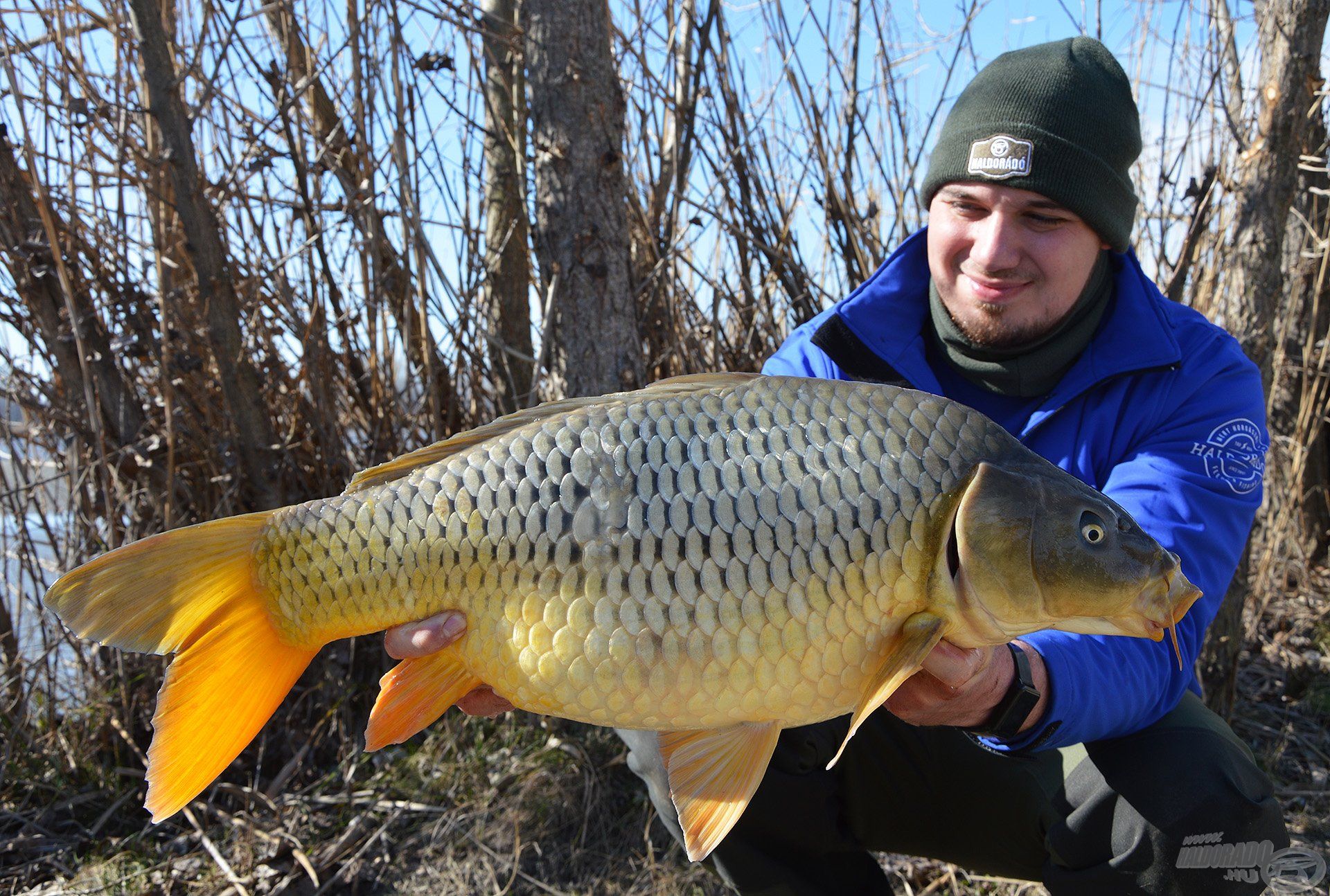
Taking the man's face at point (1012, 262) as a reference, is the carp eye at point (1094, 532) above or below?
below

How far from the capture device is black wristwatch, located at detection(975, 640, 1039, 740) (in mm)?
1088

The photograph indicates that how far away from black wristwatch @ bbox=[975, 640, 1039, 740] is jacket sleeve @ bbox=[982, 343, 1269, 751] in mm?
32

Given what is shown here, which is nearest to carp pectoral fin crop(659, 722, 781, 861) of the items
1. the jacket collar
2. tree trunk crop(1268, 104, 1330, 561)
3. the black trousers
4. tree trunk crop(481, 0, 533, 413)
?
the black trousers

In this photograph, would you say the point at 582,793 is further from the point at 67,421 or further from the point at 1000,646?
the point at 67,421

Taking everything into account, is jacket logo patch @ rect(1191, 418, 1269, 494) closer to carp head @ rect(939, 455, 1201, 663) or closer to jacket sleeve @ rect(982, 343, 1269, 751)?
jacket sleeve @ rect(982, 343, 1269, 751)

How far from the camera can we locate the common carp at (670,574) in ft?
3.03

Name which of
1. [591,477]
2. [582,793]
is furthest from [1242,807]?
[582,793]

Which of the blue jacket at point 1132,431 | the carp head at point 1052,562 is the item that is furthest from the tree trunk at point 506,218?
the carp head at point 1052,562

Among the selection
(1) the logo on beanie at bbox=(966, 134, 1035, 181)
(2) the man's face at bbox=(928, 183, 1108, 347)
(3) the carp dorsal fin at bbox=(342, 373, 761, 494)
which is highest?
(1) the logo on beanie at bbox=(966, 134, 1035, 181)

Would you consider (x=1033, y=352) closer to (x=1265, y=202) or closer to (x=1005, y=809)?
(x=1005, y=809)

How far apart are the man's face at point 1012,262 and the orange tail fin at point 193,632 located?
1.06 metres

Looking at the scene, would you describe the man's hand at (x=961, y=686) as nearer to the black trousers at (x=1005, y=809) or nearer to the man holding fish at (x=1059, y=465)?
the man holding fish at (x=1059, y=465)

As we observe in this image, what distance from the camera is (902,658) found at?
91cm

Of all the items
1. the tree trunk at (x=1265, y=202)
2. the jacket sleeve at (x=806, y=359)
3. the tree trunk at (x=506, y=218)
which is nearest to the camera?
the jacket sleeve at (x=806, y=359)
